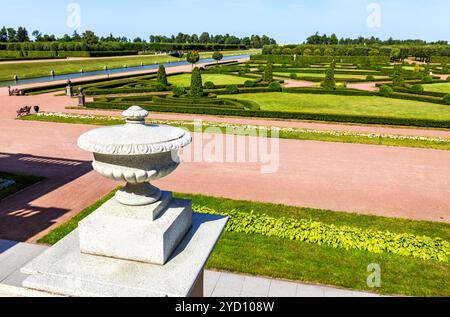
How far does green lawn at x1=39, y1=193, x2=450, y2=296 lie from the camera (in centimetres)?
780

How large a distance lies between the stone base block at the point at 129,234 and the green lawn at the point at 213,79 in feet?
126

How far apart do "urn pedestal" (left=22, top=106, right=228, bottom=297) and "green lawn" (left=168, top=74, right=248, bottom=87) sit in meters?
38.3

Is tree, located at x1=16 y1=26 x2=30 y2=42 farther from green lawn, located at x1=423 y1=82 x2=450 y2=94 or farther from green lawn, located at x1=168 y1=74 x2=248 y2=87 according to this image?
green lawn, located at x1=423 y1=82 x2=450 y2=94

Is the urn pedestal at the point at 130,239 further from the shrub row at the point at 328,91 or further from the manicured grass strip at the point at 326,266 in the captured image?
the shrub row at the point at 328,91

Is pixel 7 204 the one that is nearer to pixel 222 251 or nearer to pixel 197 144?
pixel 222 251

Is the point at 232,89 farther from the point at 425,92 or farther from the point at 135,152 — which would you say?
the point at 135,152

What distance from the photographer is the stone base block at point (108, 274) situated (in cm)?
368

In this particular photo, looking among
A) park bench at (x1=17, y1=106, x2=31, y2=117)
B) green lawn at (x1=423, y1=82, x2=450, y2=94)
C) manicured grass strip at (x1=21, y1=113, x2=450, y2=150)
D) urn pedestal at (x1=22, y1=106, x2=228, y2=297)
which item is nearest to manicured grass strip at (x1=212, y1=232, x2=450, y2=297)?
urn pedestal at (x1=22, y1=106, x2=228, y2=297)

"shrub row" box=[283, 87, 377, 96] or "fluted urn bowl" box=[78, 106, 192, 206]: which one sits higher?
"fluted urn bowl" box=[78, 106, 192, 206]

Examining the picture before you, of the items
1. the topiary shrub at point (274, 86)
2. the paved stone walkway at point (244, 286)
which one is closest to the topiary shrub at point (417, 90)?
the topiary shrub at point (274, 86)

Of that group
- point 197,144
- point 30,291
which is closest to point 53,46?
point 197,144

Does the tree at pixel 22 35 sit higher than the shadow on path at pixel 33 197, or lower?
higher

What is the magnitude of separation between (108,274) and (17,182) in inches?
451

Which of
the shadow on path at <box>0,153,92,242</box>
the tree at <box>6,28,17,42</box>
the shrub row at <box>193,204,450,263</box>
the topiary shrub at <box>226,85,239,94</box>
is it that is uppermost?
the tree at <box>6,28,17,42</box>
